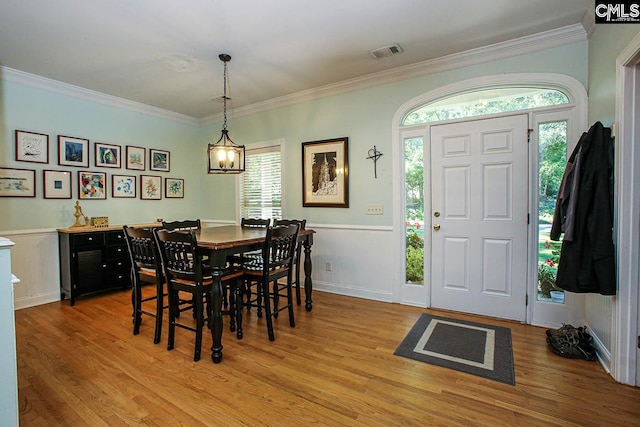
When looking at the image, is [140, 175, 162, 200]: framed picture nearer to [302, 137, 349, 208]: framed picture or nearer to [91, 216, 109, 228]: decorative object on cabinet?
[91, 216, 109, 228]: decorative object on cabinet

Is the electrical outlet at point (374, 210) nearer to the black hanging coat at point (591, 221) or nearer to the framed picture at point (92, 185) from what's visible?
the black hanging coat at point (591, 221)

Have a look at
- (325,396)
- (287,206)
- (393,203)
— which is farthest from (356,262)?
(325,396)

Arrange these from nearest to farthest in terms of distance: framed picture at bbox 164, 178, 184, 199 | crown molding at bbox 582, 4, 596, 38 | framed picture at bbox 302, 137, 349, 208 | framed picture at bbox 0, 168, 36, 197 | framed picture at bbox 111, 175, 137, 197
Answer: crown molding at bbox 582, 4, 596, 38 → framed picture at bbox 0, 168, 36, 197 → framed picture at bbox 302, 137, 349, 208 → framed picture at bbox 111, 175, 137, 197 → framed picture at bbox 164, 178, 184, 199

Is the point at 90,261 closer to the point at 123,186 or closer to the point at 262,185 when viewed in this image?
the point at 123,186

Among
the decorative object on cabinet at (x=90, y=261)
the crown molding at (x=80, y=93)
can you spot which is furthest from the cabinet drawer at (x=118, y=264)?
the crown molding at (x=80, y=93)

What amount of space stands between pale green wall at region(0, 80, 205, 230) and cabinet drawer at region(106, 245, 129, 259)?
22.2 inches

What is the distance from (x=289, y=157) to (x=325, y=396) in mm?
3308

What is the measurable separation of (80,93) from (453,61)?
462 cm

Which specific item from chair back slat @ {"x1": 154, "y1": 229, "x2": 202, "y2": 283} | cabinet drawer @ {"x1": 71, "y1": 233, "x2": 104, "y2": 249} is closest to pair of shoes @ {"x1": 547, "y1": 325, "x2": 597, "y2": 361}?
chair back slat @ {"x1": 154, "y1": 229, "x2": 202, "y2": 283}

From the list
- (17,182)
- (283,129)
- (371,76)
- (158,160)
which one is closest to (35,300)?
(17,182)

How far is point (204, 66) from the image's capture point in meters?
3.49

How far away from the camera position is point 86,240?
3883mm

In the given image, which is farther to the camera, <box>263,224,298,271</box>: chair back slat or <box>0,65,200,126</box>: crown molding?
<box>0,65,200,126</box>: crown molding

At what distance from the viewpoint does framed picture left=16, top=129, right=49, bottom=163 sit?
364 cm
